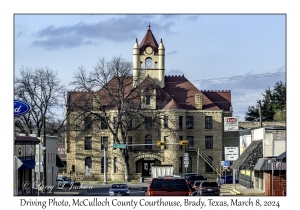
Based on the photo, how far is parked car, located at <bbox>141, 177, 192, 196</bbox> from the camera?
30266 millimetres

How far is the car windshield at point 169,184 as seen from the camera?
102 feet

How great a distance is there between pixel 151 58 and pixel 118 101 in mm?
11809

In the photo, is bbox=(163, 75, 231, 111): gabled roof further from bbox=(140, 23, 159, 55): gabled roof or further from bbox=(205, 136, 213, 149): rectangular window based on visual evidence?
bbox=(140, 23, 159, 55): gabled roof

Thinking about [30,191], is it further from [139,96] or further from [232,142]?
[232,142]

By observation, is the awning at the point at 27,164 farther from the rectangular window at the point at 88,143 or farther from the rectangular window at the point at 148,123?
the rectangular window at the point at 88,143

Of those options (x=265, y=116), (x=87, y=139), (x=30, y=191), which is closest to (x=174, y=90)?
(x=87, y=139)

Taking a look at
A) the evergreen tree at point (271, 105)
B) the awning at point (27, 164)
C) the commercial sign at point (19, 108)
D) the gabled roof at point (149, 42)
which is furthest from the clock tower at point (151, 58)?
the commercial sign at point (19, 108)

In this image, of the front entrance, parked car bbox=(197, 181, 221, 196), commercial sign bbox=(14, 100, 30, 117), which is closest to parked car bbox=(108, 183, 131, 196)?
parked car bbox=(197, 181, 221, 196)

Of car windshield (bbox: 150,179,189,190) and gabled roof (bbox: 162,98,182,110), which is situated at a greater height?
gabled roof (bbox: 162,98,182,110)

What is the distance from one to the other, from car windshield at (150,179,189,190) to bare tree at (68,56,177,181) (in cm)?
5671

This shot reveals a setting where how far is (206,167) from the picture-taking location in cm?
9619
